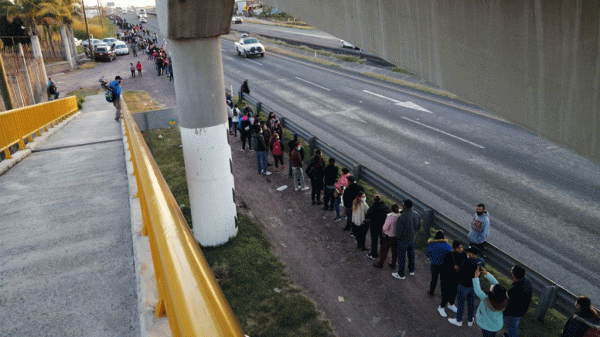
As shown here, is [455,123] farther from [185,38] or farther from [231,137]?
[185,38]

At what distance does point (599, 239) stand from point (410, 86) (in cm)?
1944

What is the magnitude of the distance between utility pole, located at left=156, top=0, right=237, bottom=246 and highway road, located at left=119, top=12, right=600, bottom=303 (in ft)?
19.9

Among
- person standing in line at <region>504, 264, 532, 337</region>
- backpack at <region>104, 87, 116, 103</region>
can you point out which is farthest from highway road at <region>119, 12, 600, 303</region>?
backpack at <region>104, 87, 116, 103</region>

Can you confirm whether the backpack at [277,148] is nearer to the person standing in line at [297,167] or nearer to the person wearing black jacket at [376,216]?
the person standing in line at [297,167]

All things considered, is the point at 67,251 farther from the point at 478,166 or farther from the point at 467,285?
the point at 478,166

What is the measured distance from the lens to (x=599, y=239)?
9.48 metres

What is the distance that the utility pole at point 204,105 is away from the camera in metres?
7.66

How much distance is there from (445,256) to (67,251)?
18.8ft

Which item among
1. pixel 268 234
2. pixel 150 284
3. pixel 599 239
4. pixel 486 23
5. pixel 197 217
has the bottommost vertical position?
pixel 599 239

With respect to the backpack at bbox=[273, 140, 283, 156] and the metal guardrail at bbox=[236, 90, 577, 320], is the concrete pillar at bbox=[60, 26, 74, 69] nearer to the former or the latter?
the metal guardrail at bbox=[236, 90, 577, 320]

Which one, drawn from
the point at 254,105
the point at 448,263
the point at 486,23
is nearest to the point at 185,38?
the point at 486,23

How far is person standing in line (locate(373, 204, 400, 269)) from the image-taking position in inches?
318

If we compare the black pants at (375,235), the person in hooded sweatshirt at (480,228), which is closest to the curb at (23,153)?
the black pants at (375,235)

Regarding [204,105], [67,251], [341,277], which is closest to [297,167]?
[204,105]
